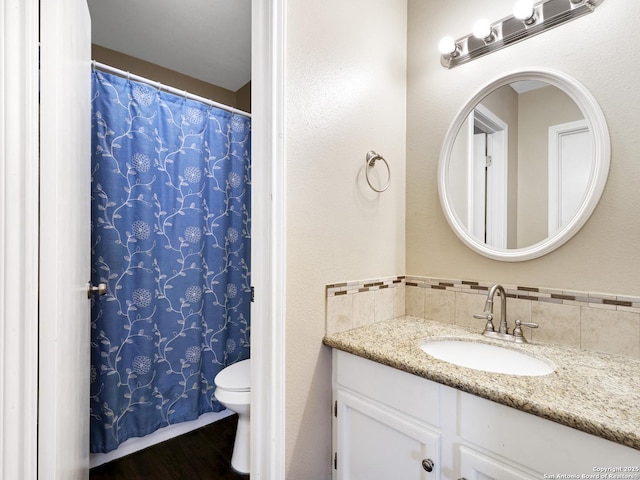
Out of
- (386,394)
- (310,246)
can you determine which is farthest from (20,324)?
(386,394)

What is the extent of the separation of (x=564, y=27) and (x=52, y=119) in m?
1.71

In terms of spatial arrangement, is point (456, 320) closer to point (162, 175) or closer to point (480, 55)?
point (480, 55)

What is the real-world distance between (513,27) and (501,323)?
3.90 ft

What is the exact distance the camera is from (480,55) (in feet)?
4.49

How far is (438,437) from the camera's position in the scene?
3.03 ft

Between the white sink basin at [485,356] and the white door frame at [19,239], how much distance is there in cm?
115

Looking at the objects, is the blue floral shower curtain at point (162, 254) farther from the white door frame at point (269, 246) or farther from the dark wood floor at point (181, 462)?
the white door frame at point (269, 246)

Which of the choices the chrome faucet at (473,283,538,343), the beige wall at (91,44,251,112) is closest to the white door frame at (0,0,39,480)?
the chrome faucet at (473,283,538,343)

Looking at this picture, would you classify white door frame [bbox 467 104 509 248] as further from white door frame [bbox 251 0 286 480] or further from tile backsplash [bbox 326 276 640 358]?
white door frame [bbox 251 0 286 480]

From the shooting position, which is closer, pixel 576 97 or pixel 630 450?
pixel 630 450

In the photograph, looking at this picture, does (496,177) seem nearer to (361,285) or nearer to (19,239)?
(361,285)

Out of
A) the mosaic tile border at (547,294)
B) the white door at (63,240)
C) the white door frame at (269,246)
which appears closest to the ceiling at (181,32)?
the white door at (63,240)

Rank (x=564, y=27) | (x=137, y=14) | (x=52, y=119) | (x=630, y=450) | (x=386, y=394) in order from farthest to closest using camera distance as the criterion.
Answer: (x=137, y=14), (x=564, y=27), (x=386, y=394), (x=52, y=119), (x=630, y=450)

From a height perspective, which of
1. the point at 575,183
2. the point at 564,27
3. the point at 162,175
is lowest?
the point at 575,183
